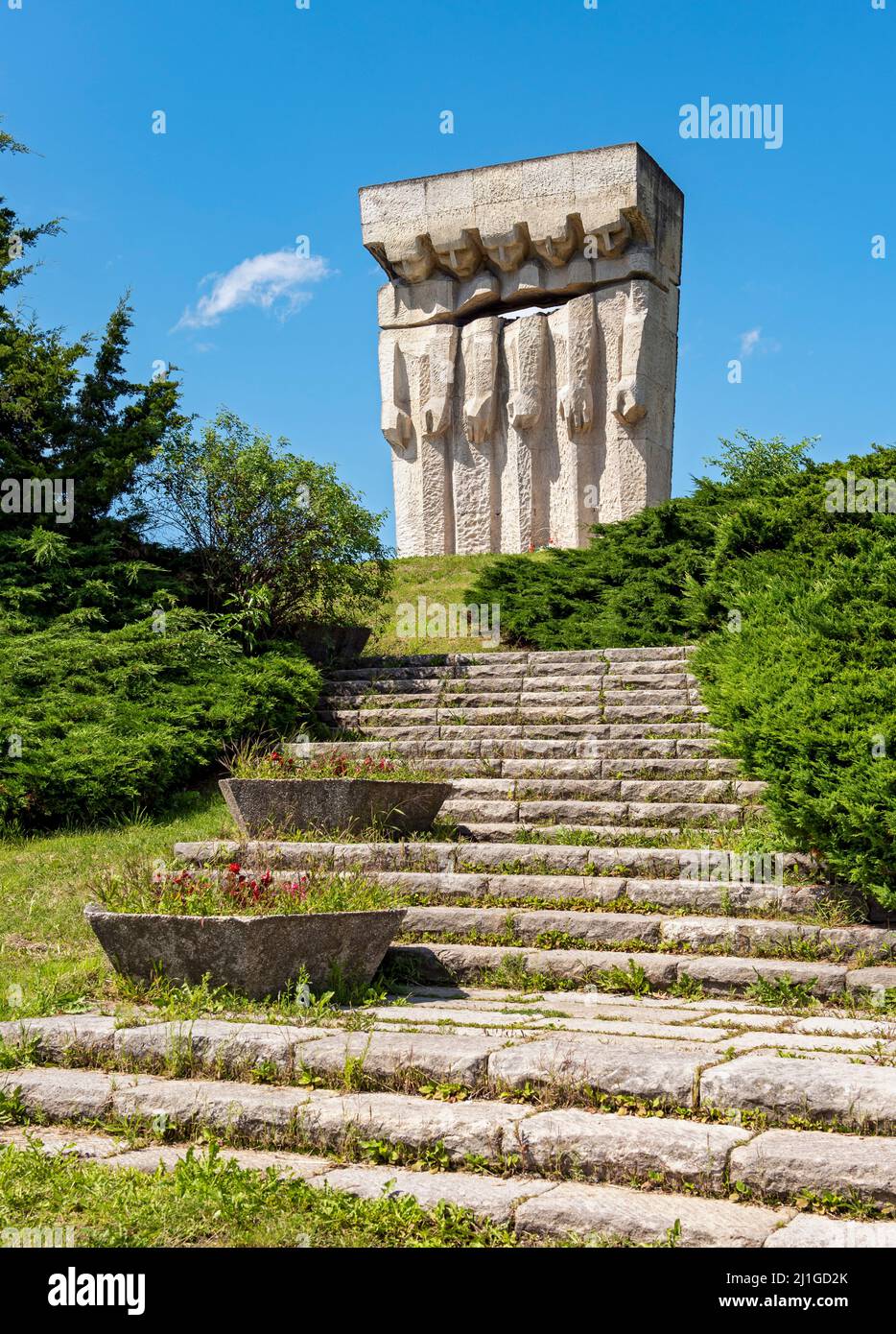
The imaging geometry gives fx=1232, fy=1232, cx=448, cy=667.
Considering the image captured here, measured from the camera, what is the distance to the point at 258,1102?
457 centimetres

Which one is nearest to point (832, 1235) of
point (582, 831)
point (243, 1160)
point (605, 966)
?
point (243, 1160)

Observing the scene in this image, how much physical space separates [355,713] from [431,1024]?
7.74 metres

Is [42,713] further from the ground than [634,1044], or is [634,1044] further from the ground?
[42,713]

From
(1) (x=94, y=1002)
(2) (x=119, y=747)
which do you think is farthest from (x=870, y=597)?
(2) (x=119, y=747)

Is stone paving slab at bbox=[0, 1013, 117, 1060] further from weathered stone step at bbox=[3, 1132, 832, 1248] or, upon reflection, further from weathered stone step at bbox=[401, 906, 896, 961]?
weathered stone step at bbox=[401, 906, 896, 961]

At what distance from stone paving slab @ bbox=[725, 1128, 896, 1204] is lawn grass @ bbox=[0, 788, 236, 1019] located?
11.3 feet

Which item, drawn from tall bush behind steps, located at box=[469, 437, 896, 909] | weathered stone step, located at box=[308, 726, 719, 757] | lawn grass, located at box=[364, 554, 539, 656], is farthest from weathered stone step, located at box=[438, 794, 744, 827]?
lawn grass, located at box=[364, 554, 539, 656]

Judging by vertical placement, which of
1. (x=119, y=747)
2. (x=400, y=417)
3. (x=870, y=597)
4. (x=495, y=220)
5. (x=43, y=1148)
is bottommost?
(x=43, y=1148)

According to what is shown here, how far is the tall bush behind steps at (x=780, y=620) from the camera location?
6.73 m

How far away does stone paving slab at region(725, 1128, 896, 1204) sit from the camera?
12.1 feet

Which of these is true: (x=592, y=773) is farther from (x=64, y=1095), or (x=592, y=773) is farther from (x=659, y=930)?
(x=64, y=1095)

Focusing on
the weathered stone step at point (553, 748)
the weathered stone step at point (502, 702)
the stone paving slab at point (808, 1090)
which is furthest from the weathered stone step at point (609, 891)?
the weathered stone step at point (502, 702)

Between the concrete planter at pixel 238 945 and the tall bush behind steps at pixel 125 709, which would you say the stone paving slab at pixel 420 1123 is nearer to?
the concrete planter at pixel 238 945
